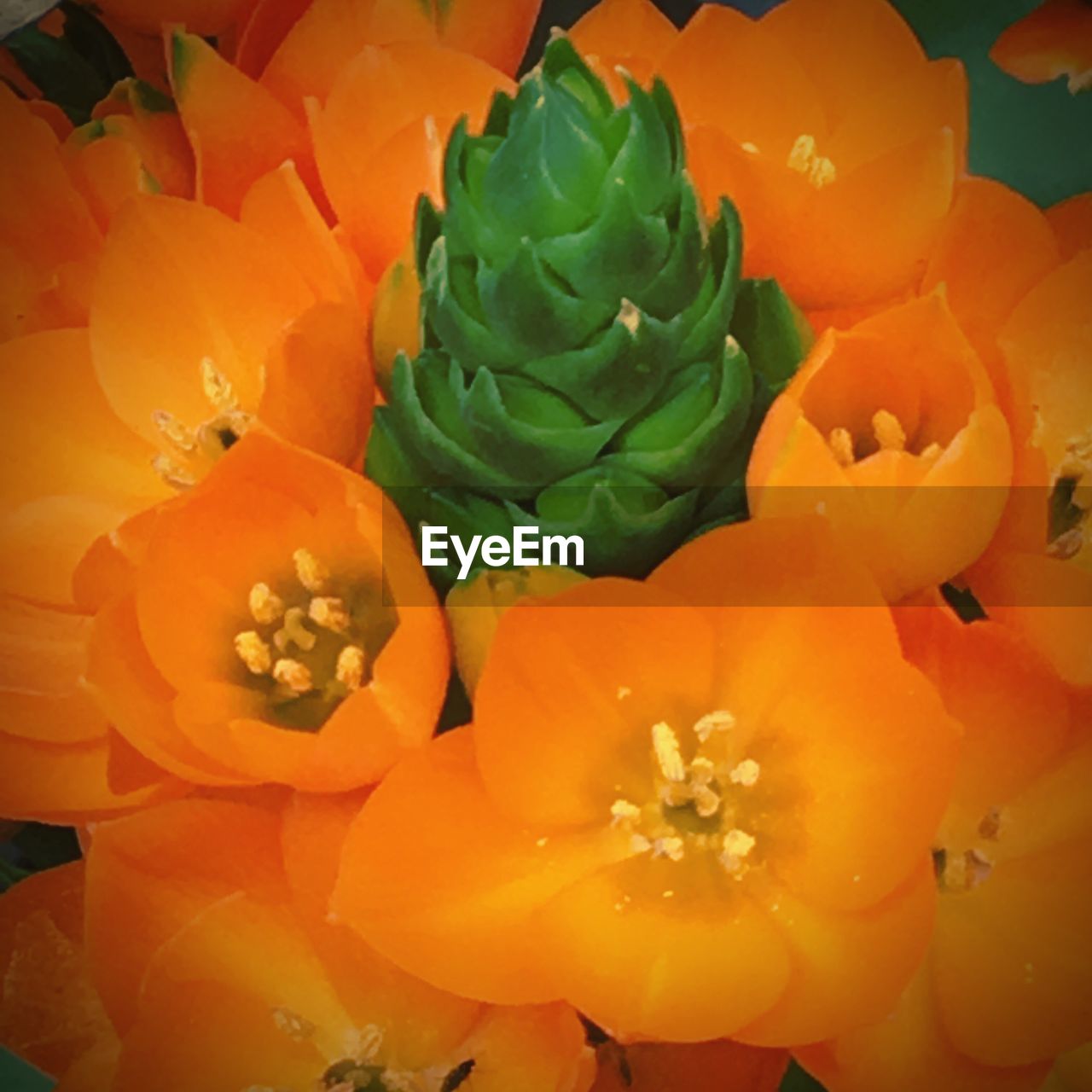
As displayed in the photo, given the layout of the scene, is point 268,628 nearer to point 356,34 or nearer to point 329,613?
point 329,613

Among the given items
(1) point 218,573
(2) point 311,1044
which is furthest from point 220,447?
(2) point 311,1044

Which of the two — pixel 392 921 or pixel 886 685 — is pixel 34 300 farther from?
pixel 886 685

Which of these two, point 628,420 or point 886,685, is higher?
point 628,420

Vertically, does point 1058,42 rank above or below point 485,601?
above

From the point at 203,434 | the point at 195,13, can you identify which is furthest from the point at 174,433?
the point at 195,13

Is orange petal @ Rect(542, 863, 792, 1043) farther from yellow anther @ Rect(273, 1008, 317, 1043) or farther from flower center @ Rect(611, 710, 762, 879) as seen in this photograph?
yellow anther @ Rect(273, 1008, 317, 1043)

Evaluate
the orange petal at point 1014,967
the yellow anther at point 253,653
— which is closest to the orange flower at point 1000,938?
the orange petal at point 1014,967
